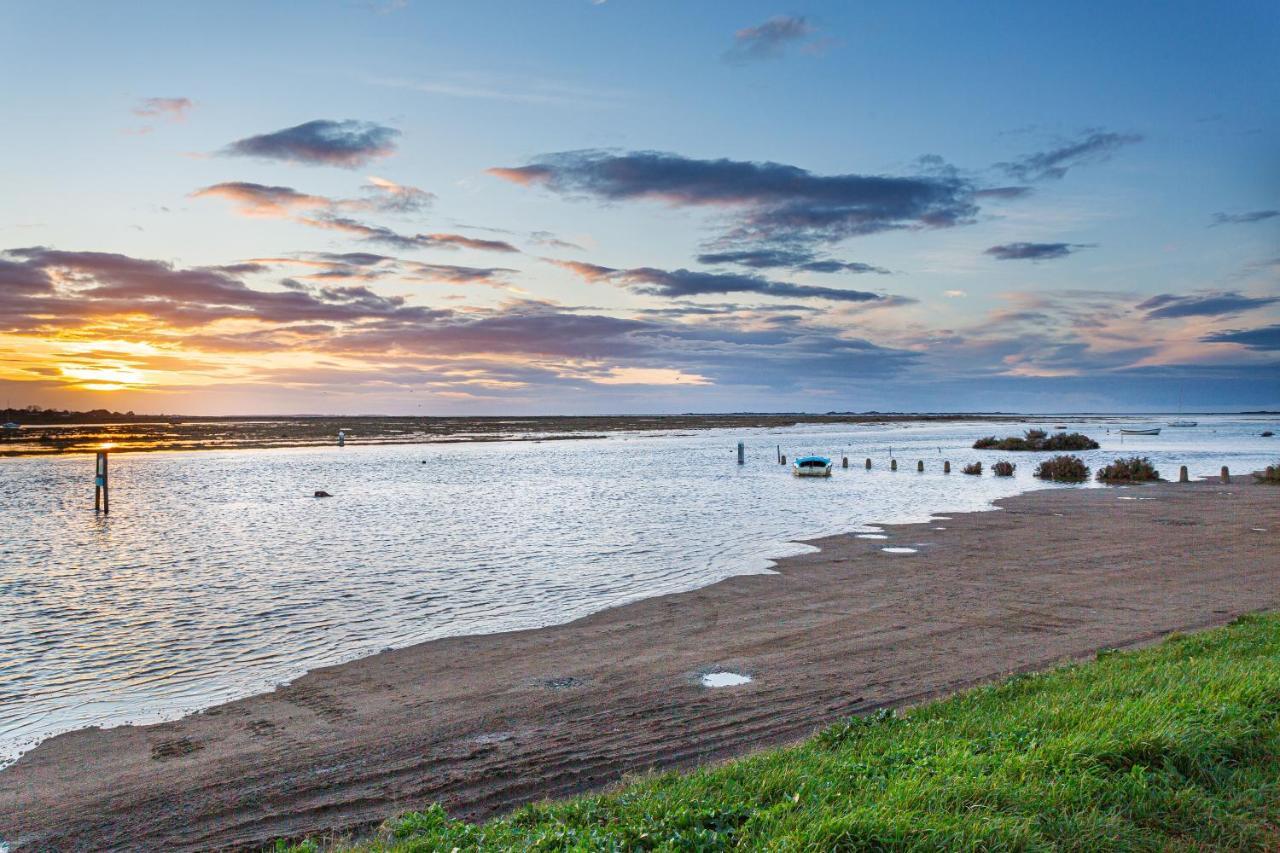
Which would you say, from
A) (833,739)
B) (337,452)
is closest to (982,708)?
(833,739)

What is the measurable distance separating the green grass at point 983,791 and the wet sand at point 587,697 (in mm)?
1823

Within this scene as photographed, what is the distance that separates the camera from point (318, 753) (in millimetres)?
9305

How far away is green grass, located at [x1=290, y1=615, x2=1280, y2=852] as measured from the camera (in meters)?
5.41

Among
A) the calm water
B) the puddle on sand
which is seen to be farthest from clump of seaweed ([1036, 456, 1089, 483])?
the puddle on sand

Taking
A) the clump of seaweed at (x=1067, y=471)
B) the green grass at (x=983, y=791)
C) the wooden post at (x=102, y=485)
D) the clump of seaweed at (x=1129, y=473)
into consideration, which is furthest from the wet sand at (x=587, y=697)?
the clump of seaweed at (x=1067, y=471)

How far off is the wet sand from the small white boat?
3446cm

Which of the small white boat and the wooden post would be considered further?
the small white boat

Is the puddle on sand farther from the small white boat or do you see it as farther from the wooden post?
the small white boat

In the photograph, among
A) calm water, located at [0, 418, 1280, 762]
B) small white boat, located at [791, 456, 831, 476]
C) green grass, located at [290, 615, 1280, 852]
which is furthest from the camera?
small white boat, located at [791, 456, 831, 476]

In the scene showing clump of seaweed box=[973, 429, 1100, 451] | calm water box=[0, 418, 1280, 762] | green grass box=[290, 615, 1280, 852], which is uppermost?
clump of seaweed box=[973, 429, 1100, 451]

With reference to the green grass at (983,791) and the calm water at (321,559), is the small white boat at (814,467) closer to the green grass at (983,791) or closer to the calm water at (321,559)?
the calm water at (321,559)

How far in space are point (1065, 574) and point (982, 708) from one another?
12791 millimetres

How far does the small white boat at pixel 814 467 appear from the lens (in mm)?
55562

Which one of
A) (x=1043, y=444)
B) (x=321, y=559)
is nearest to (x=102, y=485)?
(x=321, y=559)
